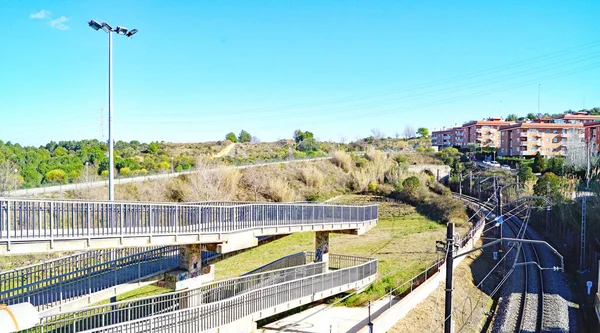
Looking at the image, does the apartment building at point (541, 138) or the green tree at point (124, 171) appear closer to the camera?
the green tree at point (124, 171)

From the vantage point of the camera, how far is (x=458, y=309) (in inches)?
856

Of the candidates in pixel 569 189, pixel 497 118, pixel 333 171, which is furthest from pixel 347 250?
pixel 497 118

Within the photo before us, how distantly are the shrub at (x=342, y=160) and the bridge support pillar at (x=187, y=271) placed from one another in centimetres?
4931

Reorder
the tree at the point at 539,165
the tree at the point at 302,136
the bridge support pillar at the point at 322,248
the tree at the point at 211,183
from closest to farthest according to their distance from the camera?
the bridge support pillar at the point at 322,248, the tree at the point at 211,183, the tree at the point at 539,165, the tree at the point at 302,136

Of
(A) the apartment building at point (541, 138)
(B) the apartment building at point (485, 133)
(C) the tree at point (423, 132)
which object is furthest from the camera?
(C) the tree at point (423, 132)

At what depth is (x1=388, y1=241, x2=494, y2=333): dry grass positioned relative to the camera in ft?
62.2

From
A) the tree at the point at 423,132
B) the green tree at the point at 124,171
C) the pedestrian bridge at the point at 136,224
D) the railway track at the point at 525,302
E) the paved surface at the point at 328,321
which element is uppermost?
the tree at the point at 423,132

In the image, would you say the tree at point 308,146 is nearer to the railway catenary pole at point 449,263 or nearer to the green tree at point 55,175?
the green tree at point 55,175

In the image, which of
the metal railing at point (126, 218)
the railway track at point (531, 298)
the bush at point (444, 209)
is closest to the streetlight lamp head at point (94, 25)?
the metal railing at point (126, 218)

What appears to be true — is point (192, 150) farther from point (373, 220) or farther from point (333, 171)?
point (373, 220)

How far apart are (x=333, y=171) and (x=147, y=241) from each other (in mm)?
51232

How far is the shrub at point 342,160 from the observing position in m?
64.9

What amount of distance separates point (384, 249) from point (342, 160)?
114 ft

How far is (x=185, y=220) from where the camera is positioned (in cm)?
1411
